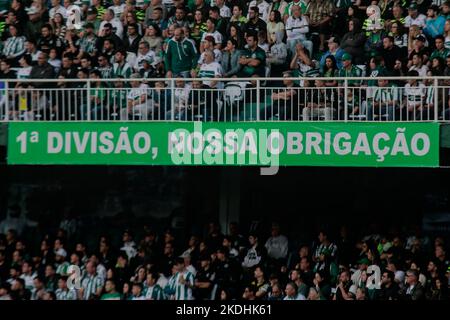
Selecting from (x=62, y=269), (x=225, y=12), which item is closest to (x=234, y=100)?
(x=225, y=12)

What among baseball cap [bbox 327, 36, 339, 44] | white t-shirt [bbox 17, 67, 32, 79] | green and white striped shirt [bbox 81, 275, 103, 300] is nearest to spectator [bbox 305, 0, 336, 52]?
baseball cap [bbox 327, 36, 339, 44]

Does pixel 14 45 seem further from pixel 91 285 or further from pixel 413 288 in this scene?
pixel 413 288

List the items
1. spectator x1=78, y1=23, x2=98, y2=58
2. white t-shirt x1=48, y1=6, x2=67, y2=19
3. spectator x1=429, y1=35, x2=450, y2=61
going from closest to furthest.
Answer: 1. spectator x1=429, y1=35, x2=450, y2=61
2. spectator x1=78, y1=23, x2=98, y2=58
3. white t-shirt x1=48, y1=6, x2=67, y2=19

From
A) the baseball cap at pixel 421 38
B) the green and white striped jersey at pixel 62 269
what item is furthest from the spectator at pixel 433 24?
the green and white striped jersey at pixel 62 269

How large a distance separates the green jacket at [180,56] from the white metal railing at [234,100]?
689 mm

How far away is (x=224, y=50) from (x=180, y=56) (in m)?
0.78

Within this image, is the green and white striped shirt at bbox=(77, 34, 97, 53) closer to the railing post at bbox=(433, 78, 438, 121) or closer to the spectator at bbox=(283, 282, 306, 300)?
the spectator at bbox=(283, 282, 306, 300)

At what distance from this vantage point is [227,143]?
2583cm

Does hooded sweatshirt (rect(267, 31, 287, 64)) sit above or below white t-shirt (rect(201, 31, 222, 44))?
below

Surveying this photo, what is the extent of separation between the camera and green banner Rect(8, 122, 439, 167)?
82.9ft

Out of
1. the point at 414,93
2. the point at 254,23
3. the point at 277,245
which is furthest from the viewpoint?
the point at 254,23

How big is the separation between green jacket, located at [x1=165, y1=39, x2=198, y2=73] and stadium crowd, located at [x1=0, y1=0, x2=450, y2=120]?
0.06 feet

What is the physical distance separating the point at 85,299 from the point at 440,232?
6.14 m
